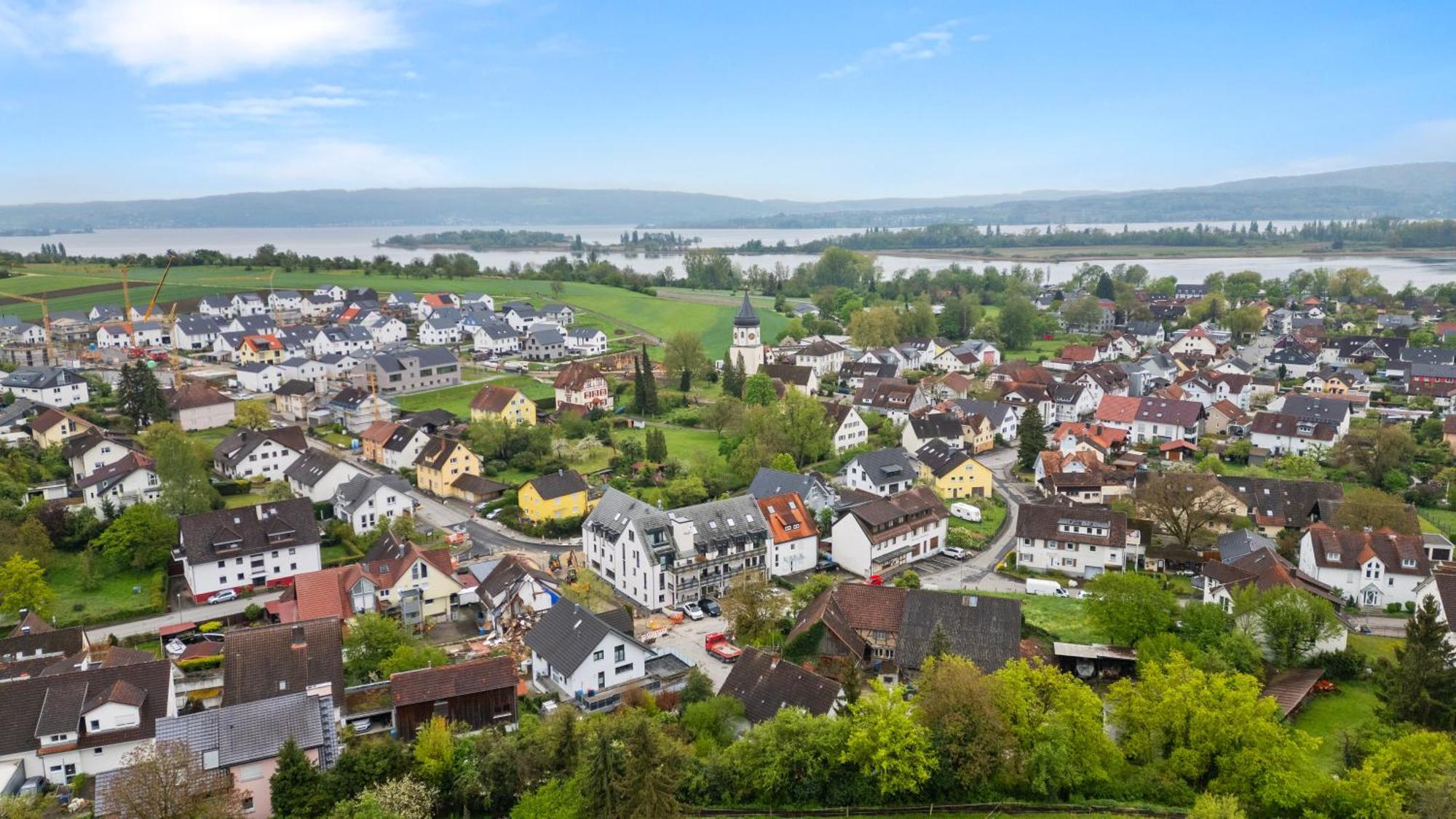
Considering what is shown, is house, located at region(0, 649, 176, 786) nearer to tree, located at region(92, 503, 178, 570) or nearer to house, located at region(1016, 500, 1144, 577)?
tree, located at region(92, 503, 178, 570)

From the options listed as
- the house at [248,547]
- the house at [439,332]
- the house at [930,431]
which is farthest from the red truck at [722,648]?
the house at [439,332]

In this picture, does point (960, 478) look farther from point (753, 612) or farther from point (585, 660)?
point (585, 660)

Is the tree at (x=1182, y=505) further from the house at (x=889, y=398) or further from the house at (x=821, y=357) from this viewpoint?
the house at (x=821, y=357)

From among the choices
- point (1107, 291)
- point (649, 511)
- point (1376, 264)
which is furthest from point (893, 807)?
point (1376, 264)

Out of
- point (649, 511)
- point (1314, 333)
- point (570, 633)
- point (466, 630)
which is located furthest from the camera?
point (1314, 333)

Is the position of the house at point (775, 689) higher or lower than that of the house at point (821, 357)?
lower

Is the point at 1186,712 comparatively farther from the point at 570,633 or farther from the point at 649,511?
the point at 649,511
